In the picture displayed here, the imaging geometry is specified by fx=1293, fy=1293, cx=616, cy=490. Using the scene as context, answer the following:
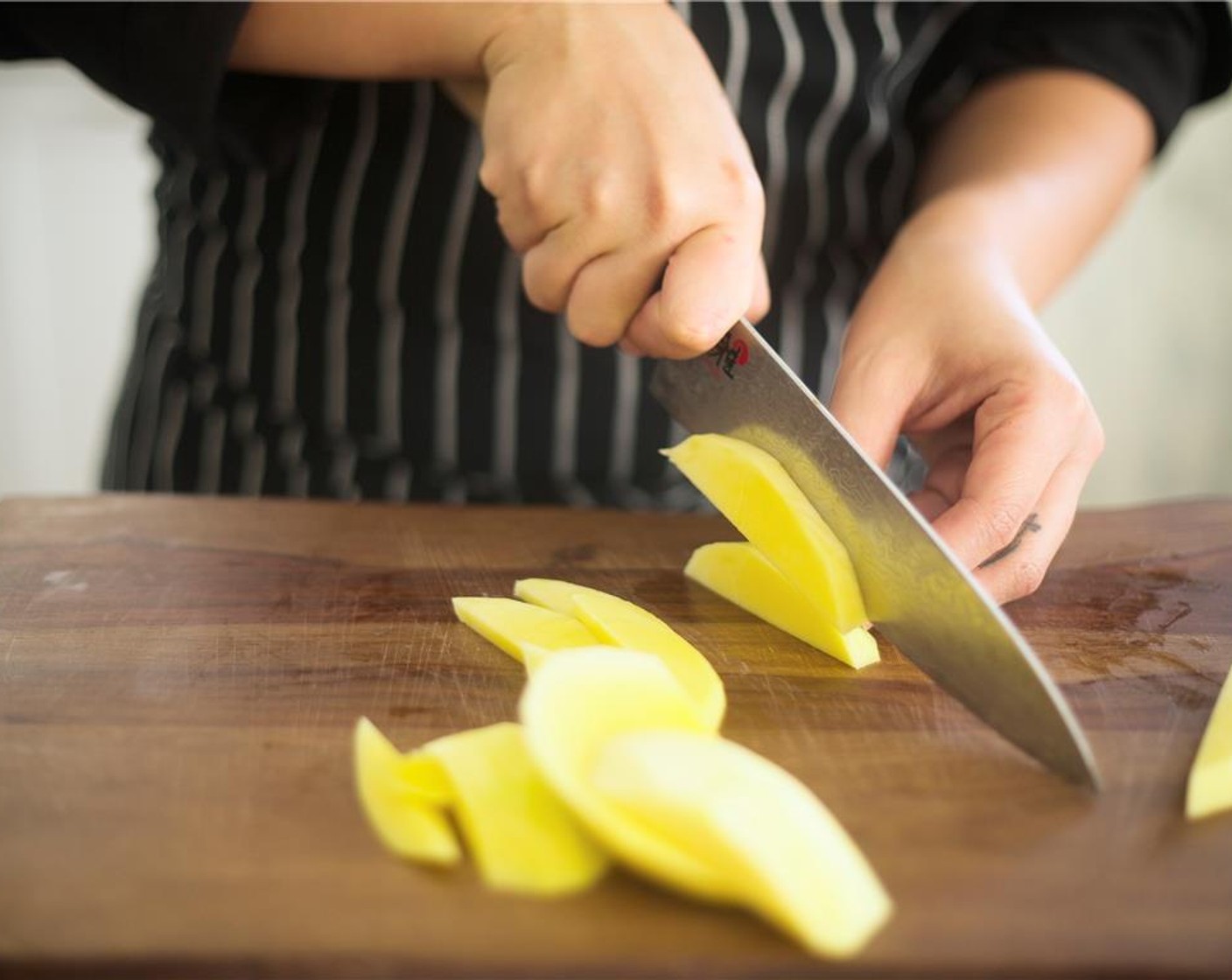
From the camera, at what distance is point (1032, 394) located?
3.59 ft

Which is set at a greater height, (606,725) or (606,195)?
(606,195)

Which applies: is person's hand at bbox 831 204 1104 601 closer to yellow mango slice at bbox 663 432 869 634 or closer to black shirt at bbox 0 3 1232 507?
yellow mango slice at bbox 663 432 869 634

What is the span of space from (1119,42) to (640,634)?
1.00 meters

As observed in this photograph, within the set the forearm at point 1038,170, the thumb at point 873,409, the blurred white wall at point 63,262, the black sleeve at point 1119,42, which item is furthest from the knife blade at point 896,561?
the blurred white wall at point 63,262

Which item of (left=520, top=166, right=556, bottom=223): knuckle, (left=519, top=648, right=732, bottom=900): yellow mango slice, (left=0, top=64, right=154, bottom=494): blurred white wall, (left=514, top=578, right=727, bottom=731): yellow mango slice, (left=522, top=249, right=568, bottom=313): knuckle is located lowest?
(left=0, top=64, right=154, bottom=494): blurred white wall

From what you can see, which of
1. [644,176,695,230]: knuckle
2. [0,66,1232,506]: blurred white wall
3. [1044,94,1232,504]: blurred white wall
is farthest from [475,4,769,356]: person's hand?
[1044,94,1232,504]: blurred white wall

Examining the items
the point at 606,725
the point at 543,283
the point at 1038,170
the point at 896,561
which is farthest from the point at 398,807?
the point at 1038,170

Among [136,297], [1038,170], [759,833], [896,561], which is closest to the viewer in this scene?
[759,833]

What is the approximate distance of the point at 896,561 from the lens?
3.15 feet

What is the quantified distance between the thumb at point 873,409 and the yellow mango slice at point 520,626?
1.04 feet

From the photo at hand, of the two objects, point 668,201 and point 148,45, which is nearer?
point 668,201

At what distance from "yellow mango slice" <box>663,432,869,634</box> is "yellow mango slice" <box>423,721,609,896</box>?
31 cm

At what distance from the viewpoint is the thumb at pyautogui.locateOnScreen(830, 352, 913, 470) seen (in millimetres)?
1157

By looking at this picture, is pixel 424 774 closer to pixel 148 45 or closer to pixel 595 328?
pixel 595 328
